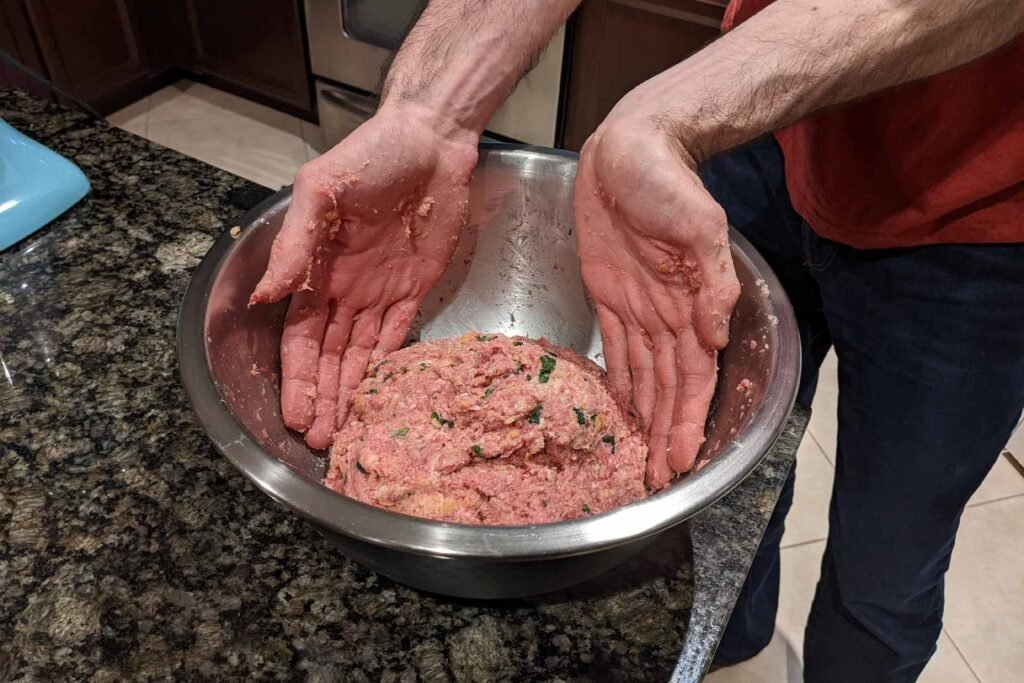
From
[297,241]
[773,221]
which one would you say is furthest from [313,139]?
[297,241]

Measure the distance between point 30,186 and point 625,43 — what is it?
1426mm

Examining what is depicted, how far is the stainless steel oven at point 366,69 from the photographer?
2105 millimetres

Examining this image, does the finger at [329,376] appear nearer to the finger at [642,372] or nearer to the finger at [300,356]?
the finger at [300,356]

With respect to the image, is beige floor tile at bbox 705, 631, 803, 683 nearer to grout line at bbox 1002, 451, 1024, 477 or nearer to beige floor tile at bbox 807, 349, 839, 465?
beige floor tile at bbox 807, 349, 839, 465

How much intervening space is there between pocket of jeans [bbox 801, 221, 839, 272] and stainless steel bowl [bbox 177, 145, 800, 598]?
0.85 feet

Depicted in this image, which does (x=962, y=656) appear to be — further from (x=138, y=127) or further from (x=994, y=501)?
(x=138, y=127)

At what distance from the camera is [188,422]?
2.57 ft

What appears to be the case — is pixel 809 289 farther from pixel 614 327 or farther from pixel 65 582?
pixel 65 582

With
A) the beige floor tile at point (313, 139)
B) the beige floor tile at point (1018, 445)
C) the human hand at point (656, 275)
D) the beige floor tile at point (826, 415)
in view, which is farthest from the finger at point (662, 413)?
the beige floor tile at point (313, 139)

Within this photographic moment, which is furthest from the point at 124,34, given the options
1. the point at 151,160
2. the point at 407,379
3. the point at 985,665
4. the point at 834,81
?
the point at 985,665

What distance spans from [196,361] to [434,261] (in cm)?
34

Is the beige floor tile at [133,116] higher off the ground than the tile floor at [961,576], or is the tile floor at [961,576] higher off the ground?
the beige floor tile at [133,116]

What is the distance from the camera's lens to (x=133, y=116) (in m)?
2.82

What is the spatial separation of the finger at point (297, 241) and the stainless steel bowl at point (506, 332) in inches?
1.9
